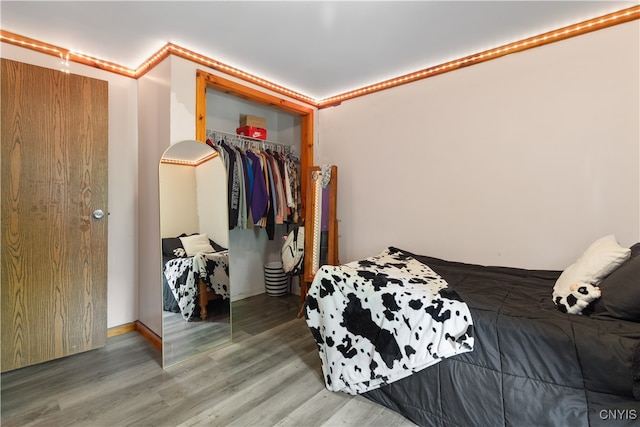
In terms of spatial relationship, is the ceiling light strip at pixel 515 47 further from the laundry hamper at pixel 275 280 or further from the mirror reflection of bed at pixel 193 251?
the laundry hamper at pixel 275 280

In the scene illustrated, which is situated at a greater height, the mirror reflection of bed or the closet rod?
the closet rod

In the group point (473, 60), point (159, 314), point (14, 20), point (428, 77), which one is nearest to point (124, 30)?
point (14, 20)

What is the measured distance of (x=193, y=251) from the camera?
2.48m

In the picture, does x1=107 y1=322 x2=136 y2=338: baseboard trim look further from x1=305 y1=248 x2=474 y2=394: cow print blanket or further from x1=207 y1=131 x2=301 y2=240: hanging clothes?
x1=305 y1=248 x2=474 y2=394: cow print blanket

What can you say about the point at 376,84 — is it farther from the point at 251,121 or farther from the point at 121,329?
the point at 121,329

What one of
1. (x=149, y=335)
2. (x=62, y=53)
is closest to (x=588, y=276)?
(x=149, y=335)

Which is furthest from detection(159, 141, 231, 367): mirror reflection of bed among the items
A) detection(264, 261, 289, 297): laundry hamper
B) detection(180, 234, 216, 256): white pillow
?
detection(264, 261, 289, 297): laundry hamper

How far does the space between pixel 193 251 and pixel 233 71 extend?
1.61 metres

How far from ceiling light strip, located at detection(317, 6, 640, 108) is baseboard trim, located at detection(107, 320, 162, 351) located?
2.93 metres

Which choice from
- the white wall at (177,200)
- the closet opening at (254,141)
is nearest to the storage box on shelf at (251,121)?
the closet opening at (254,141)

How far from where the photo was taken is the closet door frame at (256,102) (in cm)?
254

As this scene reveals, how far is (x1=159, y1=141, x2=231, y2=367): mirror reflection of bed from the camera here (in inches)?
91.9

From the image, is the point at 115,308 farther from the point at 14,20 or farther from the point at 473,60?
the point at 473,60

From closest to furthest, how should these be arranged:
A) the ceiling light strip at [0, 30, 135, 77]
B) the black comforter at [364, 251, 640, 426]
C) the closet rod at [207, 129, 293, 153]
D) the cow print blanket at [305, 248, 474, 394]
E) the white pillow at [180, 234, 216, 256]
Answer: the black comforter at [364, 251, 640, 426]
the cow print blanket at [305, 248, 474, 394]
the ceiling light strip at [0, 30, 135, 77]
the white pillow at [180, 234, 216, 256]
the closet rod at [207, 129, 293, 153]
